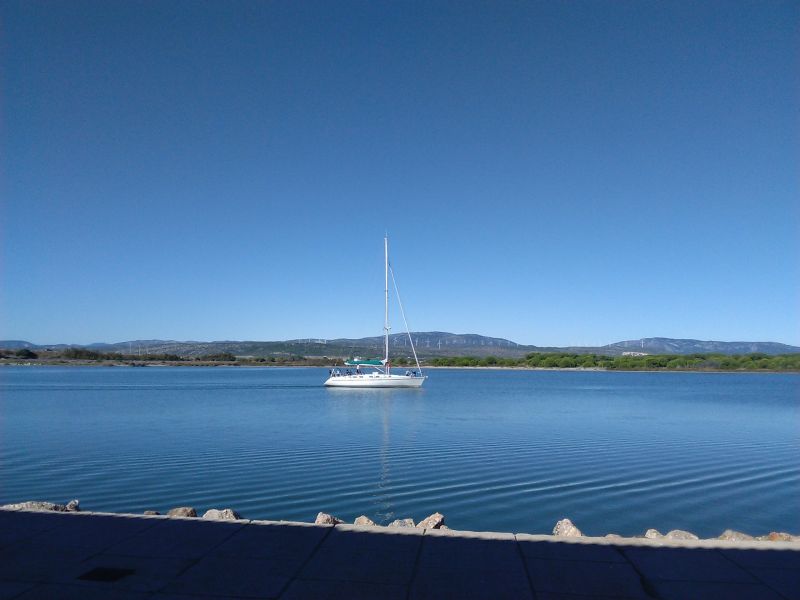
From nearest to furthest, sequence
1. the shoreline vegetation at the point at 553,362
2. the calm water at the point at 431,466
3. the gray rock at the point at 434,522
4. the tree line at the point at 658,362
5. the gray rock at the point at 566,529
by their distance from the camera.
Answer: the gray rock at the point at 566,529 → the gray rock at the point at 434,522 → the calm water at the point at 431,466 → the tree line at the point at 658,362 → the shoreline vegetation at the point at 553,362

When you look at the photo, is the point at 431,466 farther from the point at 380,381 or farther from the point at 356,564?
the point at 380,381

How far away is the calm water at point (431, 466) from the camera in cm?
1325

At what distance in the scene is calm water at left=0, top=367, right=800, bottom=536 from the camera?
1325 centimetres

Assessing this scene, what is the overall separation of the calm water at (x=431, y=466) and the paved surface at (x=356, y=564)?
5.02 meters

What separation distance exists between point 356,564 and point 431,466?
12.4 metres

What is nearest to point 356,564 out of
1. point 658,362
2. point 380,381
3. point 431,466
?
point 431,466

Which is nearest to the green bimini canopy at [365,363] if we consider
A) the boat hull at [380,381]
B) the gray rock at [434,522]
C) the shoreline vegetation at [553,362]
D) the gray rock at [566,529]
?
the boat hull at [380,381]

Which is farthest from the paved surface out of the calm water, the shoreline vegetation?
the shoreline vegetation

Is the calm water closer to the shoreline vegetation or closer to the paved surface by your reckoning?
the paved surface

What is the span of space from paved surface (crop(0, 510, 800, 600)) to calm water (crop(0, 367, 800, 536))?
16.5 ft

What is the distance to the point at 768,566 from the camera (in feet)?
20.4

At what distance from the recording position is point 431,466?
18.5m

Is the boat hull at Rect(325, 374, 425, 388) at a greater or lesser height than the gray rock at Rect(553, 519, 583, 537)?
greater

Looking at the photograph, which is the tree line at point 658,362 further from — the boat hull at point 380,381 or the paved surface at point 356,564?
the paved surface at point 356,564
